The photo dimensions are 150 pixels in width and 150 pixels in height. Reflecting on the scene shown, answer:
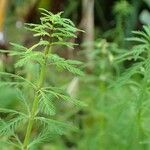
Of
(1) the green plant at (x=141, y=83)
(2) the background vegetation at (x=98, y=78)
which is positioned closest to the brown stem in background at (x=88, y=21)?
(2) the background vegetation at (x=98, y=78)

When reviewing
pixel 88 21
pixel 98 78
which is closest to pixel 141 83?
pixel 98 78

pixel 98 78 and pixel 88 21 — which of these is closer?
pixel 98 78

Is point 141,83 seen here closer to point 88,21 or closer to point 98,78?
point 98,78

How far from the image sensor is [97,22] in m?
3.38

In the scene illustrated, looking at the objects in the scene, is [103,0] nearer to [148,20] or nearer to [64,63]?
[148,20]

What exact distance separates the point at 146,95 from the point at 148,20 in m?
1.32

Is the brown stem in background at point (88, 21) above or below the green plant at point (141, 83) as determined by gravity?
above

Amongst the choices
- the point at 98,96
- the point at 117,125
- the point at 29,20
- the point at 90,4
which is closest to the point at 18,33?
the point at 29,20

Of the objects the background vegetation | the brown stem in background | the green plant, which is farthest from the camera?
the brown stem in background

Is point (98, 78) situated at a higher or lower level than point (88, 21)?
lower

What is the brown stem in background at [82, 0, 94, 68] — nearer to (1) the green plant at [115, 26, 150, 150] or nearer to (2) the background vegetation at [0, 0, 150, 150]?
(2) the background vegetation at [0, 0, 150, 150]

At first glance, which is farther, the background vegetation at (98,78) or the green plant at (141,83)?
the background vegetation at (98,78)

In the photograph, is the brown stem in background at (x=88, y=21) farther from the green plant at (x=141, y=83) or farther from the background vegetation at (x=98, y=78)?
the green plant at (x=141, y=83)

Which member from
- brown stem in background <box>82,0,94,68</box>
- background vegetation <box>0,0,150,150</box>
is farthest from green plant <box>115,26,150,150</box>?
brown stem in background <box>82,0,94,68</box>
